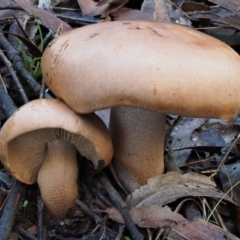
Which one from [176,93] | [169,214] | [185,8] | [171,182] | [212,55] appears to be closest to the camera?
[176,93]

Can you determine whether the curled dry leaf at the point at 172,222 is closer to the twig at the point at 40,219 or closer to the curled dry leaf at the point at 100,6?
the twig at the point at 40,219

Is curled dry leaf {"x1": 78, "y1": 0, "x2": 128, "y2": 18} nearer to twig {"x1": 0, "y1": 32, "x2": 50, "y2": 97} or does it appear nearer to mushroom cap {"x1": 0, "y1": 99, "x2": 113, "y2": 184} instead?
twig {"x1": 0, "y1": 32, "x2": 50, "y2": 97}

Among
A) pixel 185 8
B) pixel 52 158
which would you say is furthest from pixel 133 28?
pixel 185 8

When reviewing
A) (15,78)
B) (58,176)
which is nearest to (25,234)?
(58,176)

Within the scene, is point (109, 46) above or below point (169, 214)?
above

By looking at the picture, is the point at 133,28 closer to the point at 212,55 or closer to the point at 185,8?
the point at 212,55

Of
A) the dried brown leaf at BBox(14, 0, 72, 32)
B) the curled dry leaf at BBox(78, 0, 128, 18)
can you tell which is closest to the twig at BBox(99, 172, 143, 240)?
the dried brown leaf at BBox(14, 0, 72, 32)
